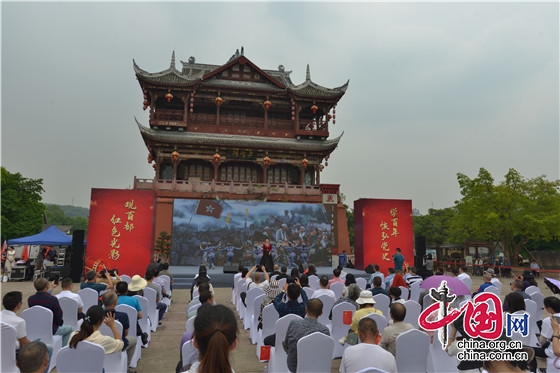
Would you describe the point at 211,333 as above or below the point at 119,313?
above

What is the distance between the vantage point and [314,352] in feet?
10.9

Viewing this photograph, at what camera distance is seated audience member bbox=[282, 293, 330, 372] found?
3.42 metres

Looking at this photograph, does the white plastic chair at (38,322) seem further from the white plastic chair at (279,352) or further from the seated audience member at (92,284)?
the white plastic chair at (279,352)

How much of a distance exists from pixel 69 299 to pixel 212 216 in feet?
45.4

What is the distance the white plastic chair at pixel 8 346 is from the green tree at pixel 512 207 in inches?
841

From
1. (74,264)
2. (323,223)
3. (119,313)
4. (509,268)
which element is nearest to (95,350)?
(119,313)

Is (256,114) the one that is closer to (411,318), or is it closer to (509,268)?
(509,268)

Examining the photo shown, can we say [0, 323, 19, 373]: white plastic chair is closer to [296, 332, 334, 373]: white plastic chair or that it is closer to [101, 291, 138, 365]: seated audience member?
[101, 291, 138, 365]: seated audience member

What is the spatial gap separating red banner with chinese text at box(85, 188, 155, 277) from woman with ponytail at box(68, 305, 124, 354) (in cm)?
1127

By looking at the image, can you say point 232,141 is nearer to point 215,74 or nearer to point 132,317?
point 215,74

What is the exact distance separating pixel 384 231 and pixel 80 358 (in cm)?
1540

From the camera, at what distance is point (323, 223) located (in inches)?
781

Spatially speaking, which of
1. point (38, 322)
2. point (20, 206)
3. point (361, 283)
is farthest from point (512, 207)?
point (20, 206)

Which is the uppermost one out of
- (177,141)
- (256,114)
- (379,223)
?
(256,114)
